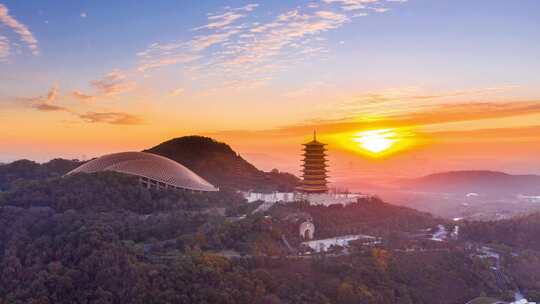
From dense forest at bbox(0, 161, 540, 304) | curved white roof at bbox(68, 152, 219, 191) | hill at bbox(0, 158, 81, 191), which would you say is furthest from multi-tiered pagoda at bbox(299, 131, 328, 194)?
hill at bbox(0, 158, 81, 191)

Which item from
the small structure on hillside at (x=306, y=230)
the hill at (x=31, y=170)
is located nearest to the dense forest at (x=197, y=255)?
the small structure on hillside at (x=306, y=230)

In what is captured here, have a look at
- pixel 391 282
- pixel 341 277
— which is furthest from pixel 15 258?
pixel 391 282

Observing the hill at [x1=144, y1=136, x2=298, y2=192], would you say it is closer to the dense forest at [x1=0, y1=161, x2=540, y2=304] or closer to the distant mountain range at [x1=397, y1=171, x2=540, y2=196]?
the dense forest at [x1=0, y1=161, x2=540, y2=304]

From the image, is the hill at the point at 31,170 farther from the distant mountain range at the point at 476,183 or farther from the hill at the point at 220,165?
the distant mountain range at the point at 476,183

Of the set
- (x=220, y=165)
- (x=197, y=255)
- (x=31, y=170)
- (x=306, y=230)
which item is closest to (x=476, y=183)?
(x=220, y=165)

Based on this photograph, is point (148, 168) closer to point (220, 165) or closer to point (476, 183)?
point (220, 165)

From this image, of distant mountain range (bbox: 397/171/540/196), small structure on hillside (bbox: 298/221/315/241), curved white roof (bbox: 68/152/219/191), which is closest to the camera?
small structure on hillside (bbox: 298/221/315/241)

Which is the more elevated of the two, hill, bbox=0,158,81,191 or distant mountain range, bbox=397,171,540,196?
hill, bbox=0,158,81,191
